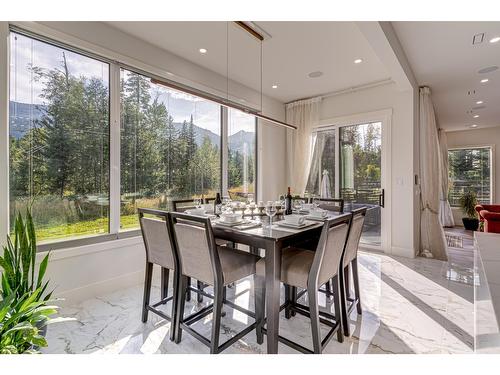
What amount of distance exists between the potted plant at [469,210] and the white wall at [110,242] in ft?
23.3

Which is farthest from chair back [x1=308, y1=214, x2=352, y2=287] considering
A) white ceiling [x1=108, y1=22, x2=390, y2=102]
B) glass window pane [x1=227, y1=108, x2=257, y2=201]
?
glass window pane [x1=227, y1=108, x2=257, y2=201]

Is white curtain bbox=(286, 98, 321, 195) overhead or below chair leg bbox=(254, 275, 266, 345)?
overhead

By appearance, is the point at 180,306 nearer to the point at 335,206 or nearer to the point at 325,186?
the point at 335,206

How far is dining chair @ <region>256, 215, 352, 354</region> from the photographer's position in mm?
1593

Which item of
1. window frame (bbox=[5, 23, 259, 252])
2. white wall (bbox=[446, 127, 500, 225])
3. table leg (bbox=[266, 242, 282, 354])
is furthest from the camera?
white wall (bbox=[446, 127, 500, 225])

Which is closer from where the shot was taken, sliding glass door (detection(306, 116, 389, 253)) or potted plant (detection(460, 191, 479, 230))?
sliding glass door (detection(306, 116, 389, 253))

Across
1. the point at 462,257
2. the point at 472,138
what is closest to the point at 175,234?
the point at 462,257

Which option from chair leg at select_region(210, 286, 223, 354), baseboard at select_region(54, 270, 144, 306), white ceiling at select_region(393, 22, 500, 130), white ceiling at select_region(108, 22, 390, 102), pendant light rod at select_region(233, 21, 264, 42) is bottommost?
baseboard at select_region(54, 270, 144, 306)

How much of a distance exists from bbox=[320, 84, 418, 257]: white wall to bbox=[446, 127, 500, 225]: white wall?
187 inches

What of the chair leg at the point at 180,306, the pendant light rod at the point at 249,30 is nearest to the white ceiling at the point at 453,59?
the pendant light rod at the point at 249,30

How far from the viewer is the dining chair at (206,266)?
5.28 ft

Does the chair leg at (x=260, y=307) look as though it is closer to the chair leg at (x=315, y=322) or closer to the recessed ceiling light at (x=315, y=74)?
the chair leg at (x=315, y=322)

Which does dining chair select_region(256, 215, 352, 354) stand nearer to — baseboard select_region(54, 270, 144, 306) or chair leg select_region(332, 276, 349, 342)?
chair leg select_region(332, 276, 349, 342)
